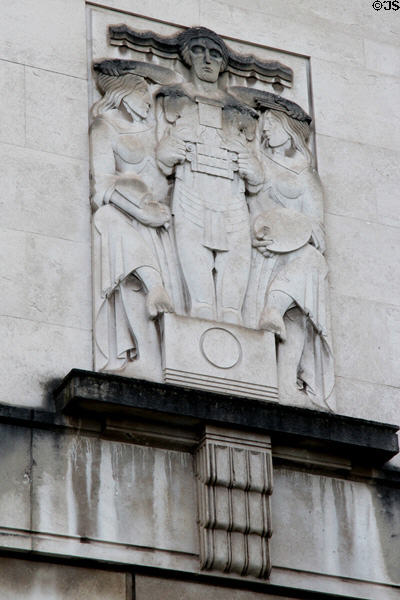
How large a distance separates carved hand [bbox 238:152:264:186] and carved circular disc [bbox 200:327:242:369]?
5.39 ft

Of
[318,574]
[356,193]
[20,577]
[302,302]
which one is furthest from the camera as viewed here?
[356,193]

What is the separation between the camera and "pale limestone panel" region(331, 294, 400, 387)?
16.7m

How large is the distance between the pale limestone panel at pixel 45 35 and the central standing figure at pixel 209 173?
87 centimetres

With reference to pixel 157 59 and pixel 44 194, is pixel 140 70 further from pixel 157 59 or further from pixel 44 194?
pixel 44 194

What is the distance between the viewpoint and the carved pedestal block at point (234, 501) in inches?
593

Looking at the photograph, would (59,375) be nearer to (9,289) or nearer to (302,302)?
(9,289)

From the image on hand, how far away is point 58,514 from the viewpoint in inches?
580

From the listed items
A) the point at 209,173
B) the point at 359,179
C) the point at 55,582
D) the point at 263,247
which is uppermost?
the point at 359,179

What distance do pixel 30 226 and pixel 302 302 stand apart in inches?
96.3

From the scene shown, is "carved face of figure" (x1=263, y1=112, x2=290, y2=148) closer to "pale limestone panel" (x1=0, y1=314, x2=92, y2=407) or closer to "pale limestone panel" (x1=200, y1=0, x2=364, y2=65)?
"pale limestone panel" (x1=200, y1=0, x2=364, y2=65)

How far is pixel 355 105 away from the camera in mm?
18109

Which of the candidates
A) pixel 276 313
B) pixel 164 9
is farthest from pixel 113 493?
pixel 164 9

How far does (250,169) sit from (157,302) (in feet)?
5.78

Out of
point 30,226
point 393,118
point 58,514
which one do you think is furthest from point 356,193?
point 58,514
